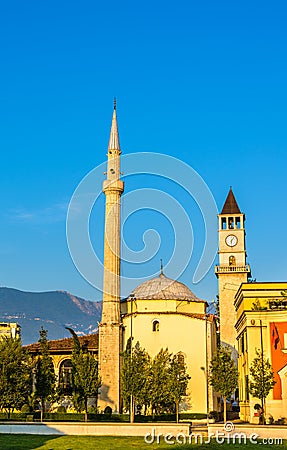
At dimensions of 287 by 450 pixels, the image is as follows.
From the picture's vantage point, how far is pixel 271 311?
47.3 metres

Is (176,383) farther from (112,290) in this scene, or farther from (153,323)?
(112,290)

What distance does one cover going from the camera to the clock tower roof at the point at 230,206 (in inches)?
3004

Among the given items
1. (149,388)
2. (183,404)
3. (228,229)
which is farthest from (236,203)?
(149,388)

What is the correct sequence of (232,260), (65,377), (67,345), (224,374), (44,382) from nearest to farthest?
(224,374), (44,382), (65,377), (67,345), (232,260)

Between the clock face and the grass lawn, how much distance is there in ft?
145

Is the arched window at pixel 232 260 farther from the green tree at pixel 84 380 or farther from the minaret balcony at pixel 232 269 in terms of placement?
the green tree at pixel 84 380

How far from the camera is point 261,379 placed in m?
43.4

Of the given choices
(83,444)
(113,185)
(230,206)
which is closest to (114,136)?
(113,185)

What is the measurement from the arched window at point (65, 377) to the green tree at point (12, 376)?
772 centimetres

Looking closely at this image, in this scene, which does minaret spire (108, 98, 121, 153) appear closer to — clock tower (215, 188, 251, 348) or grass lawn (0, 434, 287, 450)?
clock tower (215, 188, 251, 348)

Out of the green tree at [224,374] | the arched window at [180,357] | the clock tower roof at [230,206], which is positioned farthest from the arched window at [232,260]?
the green tree at [224,374]

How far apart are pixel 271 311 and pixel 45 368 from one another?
1731cm

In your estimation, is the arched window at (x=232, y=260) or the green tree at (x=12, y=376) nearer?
the green tree at (x=12, y=376)

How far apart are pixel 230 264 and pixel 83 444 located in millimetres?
45851
